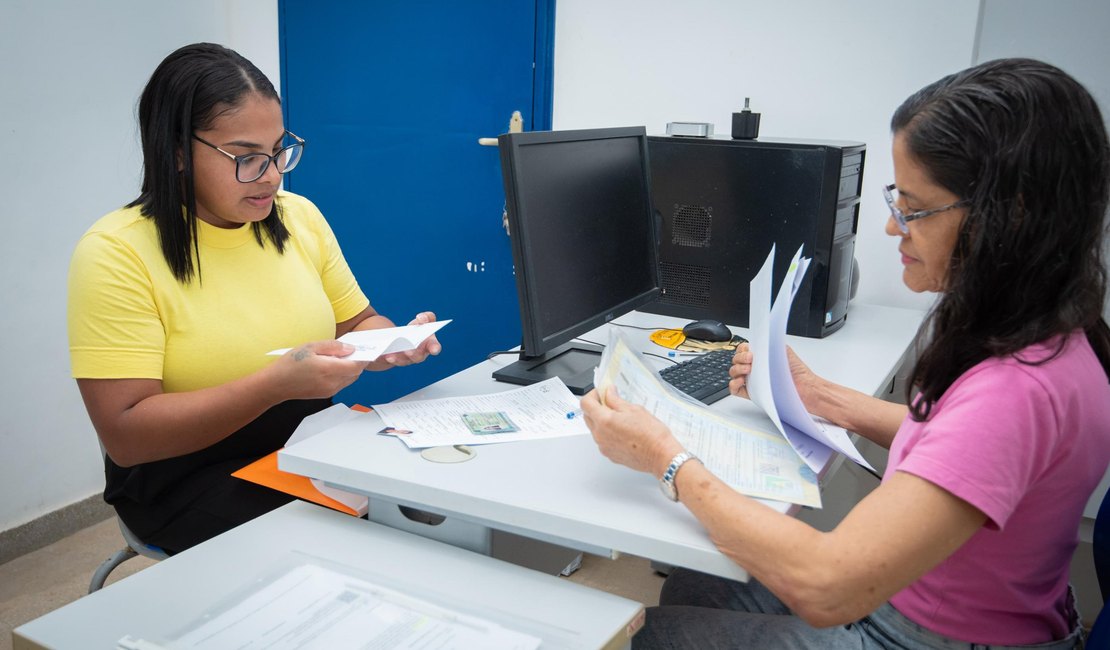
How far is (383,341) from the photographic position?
1378 millimetres

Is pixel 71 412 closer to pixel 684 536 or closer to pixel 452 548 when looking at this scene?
pixel 452 548

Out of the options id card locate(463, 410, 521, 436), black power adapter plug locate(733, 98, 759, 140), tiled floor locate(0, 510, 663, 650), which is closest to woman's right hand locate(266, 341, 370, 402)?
id card locate(463, 410, 521, 436)

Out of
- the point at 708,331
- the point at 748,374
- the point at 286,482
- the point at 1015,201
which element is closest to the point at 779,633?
the point at 748,374

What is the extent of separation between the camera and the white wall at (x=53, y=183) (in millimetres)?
2334

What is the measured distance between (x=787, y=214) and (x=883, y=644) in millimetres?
1077

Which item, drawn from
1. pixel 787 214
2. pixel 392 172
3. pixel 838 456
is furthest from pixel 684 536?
pixel 392 172

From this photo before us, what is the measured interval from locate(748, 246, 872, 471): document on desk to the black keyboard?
0.15 metres

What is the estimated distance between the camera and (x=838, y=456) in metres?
1.28

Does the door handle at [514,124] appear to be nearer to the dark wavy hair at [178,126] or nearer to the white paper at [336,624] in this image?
the dark wavy hair at [178,126]

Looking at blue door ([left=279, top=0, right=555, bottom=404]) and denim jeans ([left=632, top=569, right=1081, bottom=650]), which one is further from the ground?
blue door ([left=279, top=0, right=555, bottom=404])

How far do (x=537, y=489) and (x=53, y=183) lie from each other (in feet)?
6.62

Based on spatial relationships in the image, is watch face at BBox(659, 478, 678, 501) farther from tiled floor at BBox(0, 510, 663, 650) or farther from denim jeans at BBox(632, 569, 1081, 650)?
tiled floor at BBox(0, 510, 663, 650)

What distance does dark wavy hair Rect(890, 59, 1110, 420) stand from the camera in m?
0.91

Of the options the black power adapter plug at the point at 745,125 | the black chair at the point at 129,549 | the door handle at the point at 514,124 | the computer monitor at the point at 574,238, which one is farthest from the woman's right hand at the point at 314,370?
the door handle at the point at 514,124
